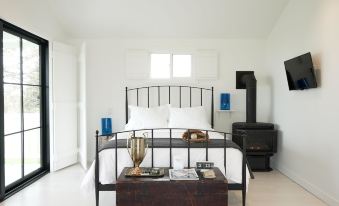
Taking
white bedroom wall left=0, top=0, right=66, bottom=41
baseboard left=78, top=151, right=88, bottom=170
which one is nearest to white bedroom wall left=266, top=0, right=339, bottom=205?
baseboard left=78, top=151, right=88, bottom=170

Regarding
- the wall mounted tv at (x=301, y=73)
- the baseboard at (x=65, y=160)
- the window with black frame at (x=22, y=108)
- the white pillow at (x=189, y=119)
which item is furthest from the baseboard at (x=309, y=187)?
the window with black frame at (x=22, y=108)

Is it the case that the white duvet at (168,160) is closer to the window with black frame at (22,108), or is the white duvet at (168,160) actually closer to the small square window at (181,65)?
the window with black frame at (22,108)

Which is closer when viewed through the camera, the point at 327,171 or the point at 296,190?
the point at 327,171

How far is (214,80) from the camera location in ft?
16.5

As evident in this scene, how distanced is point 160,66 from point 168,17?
0.90 m

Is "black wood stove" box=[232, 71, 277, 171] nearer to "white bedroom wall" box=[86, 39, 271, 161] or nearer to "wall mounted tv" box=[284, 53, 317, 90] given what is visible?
"white bedroom wall" box=[86, 39, 271, 161]

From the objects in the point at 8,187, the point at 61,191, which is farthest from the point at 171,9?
the point at 8,187

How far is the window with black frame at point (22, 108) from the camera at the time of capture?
3.35 m

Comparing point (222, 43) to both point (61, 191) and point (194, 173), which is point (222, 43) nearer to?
point (194, 173)

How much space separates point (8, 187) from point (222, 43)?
155 inches

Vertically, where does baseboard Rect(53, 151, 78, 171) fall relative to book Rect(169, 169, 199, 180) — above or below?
below

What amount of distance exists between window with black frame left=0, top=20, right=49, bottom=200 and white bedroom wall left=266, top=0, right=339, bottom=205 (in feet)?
11.9

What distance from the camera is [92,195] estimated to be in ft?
10.9

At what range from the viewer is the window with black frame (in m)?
3.35
